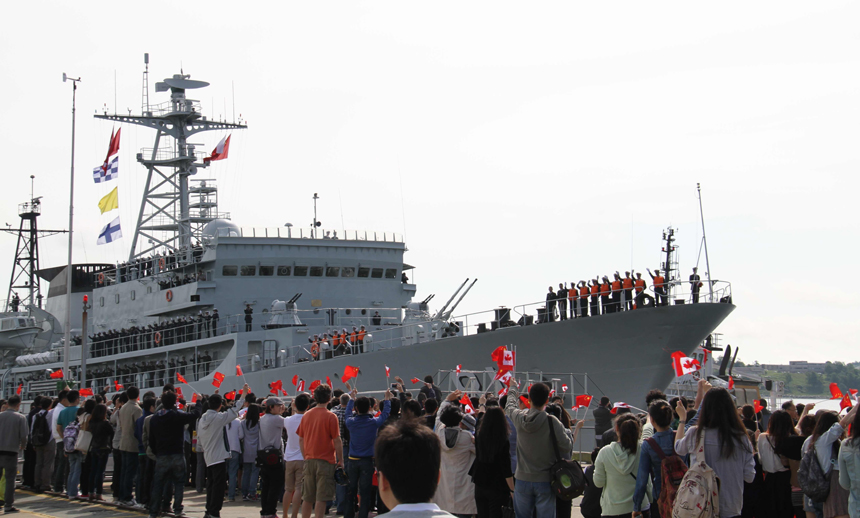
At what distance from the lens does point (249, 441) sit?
11.0 metres

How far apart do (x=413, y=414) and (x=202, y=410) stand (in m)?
5.32

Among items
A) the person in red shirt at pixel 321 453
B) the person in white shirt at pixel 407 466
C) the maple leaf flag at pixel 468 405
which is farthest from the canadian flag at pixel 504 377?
the person in white shirt at pixel 407 466

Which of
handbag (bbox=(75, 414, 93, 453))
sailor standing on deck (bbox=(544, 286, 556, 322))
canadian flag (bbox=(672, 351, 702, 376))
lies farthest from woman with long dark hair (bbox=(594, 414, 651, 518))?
sailor standing on deck (bbox=(544, 286, 556, 322))

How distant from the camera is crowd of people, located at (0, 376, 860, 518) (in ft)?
19.6

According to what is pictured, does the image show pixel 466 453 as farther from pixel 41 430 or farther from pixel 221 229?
pixel 221 229

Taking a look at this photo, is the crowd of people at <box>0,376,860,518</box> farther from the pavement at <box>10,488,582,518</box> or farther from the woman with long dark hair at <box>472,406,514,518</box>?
the pavement at <box>10,488,582,518</box>

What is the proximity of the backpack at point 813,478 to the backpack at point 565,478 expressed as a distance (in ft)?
5.21

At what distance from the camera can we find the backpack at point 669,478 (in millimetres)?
6145

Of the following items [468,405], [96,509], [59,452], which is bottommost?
[96,509]

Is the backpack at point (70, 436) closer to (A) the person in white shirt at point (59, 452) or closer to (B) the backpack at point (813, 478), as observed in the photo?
(A) the person in white shirt at point (59, 452)

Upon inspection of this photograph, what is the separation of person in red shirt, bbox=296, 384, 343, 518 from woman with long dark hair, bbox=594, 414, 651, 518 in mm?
3029

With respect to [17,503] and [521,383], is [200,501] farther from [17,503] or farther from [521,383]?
[521,383]

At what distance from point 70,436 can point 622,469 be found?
8.39 m

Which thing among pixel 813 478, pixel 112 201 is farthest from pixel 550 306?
pixel 112 201
